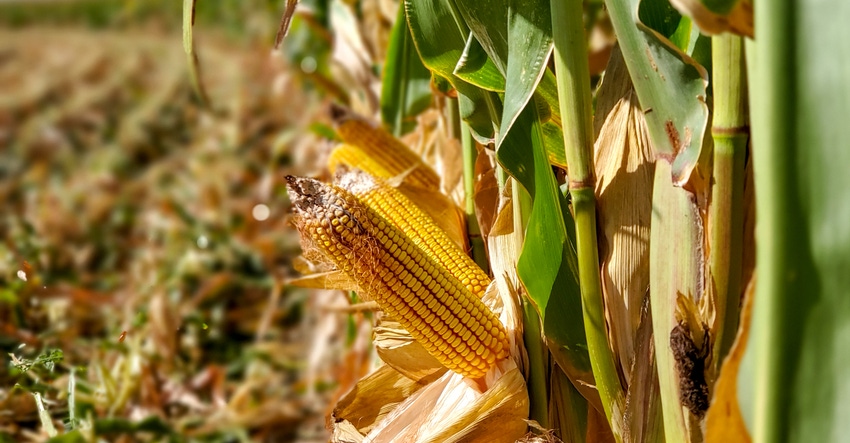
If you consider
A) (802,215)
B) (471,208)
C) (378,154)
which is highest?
(378,154)

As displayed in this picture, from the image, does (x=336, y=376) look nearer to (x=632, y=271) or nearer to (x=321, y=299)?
(x=321, y=299)

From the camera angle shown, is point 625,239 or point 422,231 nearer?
point 625,239

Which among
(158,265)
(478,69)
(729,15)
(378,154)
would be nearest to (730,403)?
(729,15)

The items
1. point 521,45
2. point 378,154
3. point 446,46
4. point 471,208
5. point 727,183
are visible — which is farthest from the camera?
point 378,154

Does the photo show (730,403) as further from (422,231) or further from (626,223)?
(422,231)

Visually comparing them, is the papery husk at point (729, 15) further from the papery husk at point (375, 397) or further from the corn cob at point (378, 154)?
the corn cob at point (378, 154)

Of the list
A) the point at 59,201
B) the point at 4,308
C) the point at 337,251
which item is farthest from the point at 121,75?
the point at 337,251

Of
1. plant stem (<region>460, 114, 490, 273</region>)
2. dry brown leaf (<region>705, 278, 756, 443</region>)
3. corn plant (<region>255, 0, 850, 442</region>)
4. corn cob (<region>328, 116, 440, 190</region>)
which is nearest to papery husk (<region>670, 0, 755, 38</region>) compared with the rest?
corn plant (<region>255, 0, 850, 442</region>)
